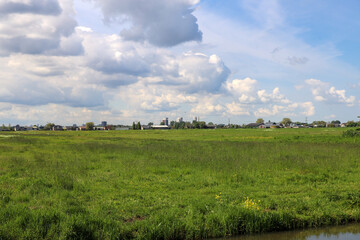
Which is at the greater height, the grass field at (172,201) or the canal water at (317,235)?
the grass field at (172,201)

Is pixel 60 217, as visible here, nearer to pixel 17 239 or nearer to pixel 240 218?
pixel 17 239

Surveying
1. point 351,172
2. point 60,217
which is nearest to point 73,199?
point 60,217

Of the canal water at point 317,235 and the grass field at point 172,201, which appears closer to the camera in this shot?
the grass field at point 172,201

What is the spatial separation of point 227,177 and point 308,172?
5.47m

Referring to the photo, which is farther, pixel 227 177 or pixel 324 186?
pixel 227 177

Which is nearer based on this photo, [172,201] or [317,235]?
[317,235]

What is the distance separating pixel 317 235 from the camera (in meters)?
9.79

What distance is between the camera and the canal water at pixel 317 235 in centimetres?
955

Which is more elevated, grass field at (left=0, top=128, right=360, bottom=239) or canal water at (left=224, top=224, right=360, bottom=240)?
grass field at (left=0, top=128, right=360, bottom=239)

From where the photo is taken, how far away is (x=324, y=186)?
46.9 feet

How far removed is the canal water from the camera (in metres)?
9.55

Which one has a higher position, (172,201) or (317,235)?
(172,201)

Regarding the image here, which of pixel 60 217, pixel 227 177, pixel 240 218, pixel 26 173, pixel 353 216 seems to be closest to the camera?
pixel 60 217

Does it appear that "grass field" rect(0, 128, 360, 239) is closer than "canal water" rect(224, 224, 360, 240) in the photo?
Yes
